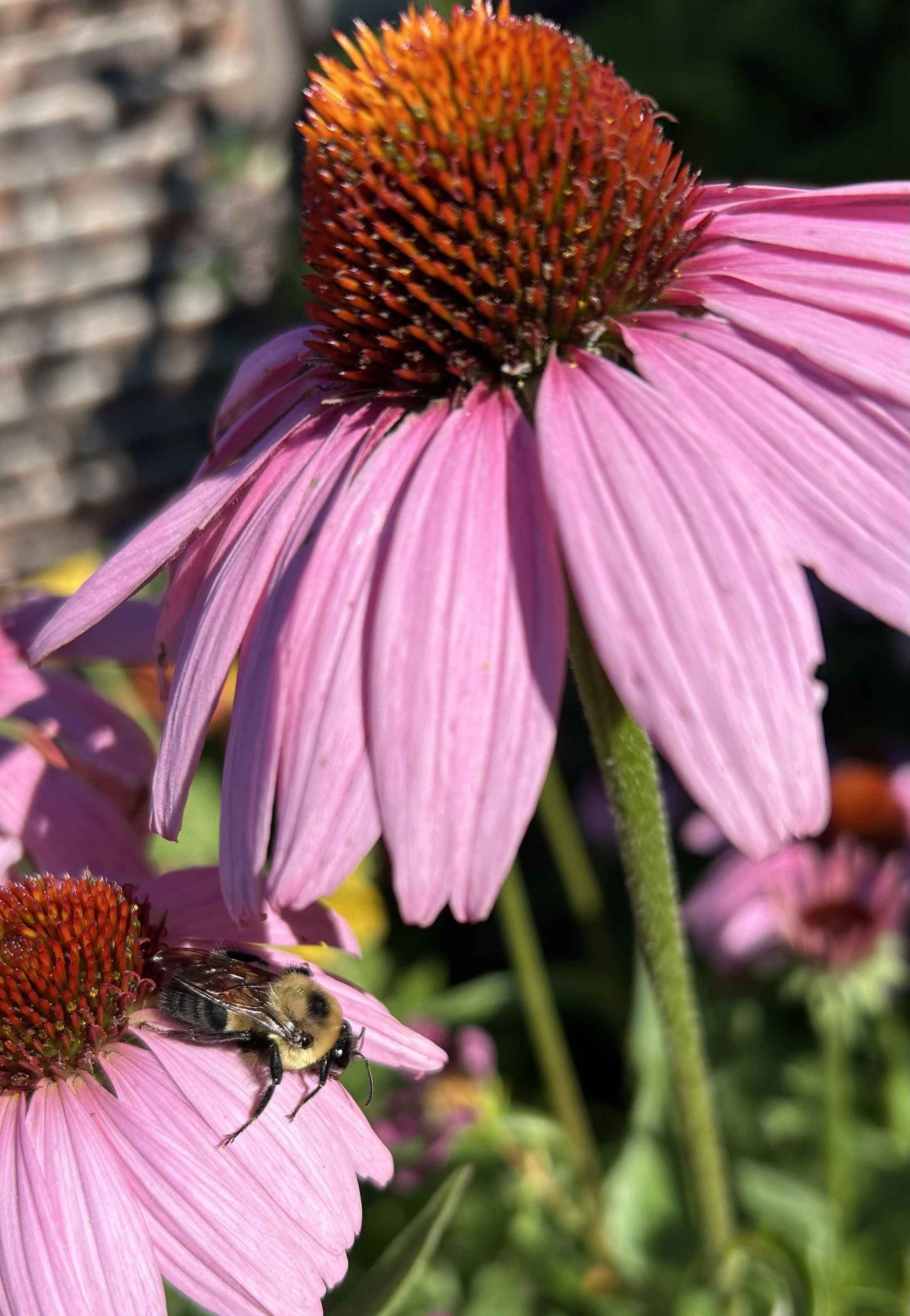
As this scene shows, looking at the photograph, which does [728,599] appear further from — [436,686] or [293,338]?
[293,338]

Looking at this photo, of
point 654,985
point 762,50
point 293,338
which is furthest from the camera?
point 762,50

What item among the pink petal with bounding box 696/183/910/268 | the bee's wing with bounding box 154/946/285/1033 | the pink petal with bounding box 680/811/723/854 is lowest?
the pink petal with bounding box 680/811/723/854

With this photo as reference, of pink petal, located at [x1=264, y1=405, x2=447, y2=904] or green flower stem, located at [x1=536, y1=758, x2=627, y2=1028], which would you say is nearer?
pink petal, located at [x1=264, y1=405, x2=447, y2=904]

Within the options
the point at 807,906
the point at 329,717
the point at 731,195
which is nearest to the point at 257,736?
the point at 329,717

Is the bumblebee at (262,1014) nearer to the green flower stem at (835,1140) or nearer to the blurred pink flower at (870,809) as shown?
the green flower stem at (835,1140)

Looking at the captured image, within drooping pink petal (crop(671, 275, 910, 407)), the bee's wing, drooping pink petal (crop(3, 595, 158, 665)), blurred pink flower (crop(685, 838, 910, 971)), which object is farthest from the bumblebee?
blurred pink flower (crop(685, 838, 910, 971))

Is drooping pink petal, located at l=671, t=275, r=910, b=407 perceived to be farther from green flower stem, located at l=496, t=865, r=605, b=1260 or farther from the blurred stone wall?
the blurred stone wall

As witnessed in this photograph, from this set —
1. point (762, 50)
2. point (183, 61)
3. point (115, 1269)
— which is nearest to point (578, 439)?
point (115, 1269)

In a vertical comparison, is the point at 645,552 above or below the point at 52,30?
below
